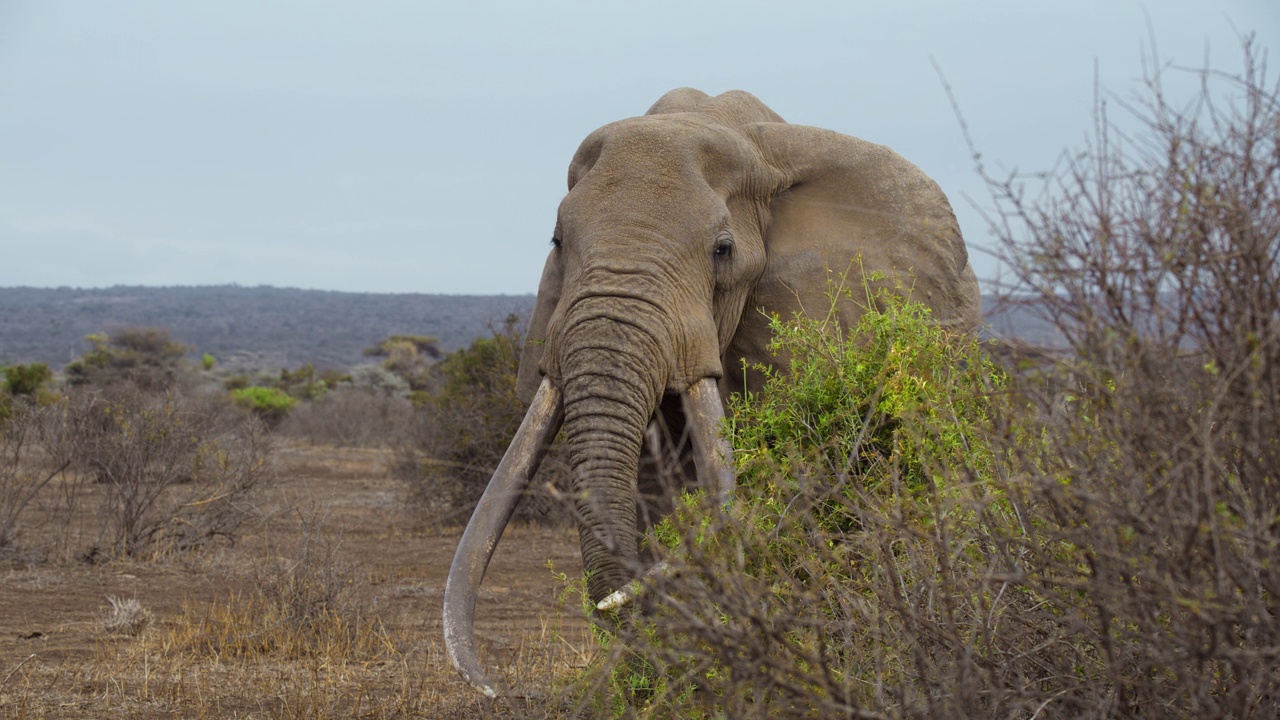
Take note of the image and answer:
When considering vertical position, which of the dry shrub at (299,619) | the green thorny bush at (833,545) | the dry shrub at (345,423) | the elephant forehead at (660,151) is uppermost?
the elephant forehead at (660,151)

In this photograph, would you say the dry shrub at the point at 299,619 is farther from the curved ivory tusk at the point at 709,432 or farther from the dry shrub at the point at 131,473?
the dry shrub at the point at 131,473

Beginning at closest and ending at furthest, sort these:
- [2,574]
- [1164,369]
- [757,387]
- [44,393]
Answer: [1164,369] → [757,387] → [2,574] → [44,393]

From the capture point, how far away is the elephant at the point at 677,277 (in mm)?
4891

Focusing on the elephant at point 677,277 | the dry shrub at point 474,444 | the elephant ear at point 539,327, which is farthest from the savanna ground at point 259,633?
the dry shrub at point 474,444

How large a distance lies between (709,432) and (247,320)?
92721mm

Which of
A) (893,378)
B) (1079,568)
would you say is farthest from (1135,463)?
(893,378)

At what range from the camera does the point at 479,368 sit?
543 inches

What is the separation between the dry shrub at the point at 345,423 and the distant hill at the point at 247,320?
25.3 m

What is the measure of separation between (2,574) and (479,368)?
5.63 m

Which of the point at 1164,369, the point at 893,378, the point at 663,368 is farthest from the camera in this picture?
the point at 663,368

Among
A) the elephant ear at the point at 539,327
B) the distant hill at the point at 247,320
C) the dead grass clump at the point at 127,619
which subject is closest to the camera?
the elephant ear at the point at 539,327

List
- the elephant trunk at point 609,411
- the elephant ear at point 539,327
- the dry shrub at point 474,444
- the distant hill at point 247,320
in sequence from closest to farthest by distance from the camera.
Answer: the elephant trunk at point 609,411
the elephant ear at point 539,327
the dry shrub at point 474,444
the distant hill at point 247,320

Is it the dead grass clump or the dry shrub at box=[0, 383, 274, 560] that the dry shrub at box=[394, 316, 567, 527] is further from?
the dead grass clump

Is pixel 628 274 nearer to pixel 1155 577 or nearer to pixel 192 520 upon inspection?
pixel 1155 577
